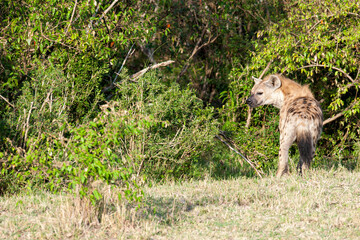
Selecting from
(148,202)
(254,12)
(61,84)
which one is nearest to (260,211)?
(148,202)

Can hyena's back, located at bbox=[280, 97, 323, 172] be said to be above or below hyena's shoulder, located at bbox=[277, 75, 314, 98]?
below

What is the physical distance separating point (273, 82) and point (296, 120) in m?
1.34

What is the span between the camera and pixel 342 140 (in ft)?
31.8

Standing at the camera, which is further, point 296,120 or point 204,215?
point 296,120

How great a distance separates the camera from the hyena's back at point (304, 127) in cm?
661

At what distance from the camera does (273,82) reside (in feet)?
26.0

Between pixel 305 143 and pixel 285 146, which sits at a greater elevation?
pixel 305 143

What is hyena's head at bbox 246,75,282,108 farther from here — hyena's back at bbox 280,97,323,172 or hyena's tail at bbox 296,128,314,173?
hyena's tail at bbox 296,128,314,173

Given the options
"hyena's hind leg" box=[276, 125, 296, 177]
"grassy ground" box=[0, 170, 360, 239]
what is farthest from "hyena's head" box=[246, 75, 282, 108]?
"grassy ground" box=[0, 170, 360, 239]

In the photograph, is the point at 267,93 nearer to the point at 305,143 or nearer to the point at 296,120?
the point at 296,120

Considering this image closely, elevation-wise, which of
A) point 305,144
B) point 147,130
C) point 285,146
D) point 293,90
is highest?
point 293,90

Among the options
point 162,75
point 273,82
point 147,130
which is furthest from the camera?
point 162,75

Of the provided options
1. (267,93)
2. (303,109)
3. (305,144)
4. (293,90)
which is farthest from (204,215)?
(267,93)

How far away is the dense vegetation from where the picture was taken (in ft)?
21.8
